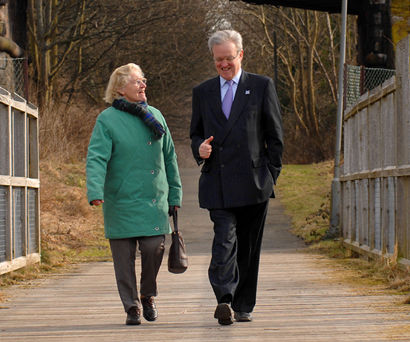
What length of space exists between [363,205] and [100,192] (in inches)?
214

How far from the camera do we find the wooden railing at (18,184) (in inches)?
354

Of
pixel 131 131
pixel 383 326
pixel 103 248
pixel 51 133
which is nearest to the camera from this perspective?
pixel 383 326

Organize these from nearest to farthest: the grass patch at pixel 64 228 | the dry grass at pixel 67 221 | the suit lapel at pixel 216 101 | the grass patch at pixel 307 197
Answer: the suit lapel at pixel 216 101
the grass patch at pixel 64 228
the dry grass at pixel 67 221
the grass patch at pixel 307 197

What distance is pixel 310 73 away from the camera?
107 ft

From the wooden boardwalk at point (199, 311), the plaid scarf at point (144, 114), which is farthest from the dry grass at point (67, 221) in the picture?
the plaid scarf at point (144, 114)

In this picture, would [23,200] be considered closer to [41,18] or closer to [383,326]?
[383,326]

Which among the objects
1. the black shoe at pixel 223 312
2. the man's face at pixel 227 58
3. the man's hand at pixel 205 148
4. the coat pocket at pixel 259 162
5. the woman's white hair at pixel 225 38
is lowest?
the black shoe at pixel 223 312

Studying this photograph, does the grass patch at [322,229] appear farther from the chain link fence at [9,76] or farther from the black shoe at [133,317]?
the chain link fence at [9,76]

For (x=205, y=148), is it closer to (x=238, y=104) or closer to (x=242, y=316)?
(x=238, y=104)

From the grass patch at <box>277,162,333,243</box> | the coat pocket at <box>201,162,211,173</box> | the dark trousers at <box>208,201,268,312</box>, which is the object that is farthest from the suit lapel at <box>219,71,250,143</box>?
the grass patch at <box>277,162,333,243</box>

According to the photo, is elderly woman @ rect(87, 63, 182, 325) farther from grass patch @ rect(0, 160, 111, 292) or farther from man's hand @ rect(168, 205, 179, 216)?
grass patch @ rect(0, 160, 111, 292)

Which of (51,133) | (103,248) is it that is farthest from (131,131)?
(51,133)

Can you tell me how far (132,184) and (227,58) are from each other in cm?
104

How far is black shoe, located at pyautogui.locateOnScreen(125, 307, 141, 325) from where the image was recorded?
6062 millimetres
